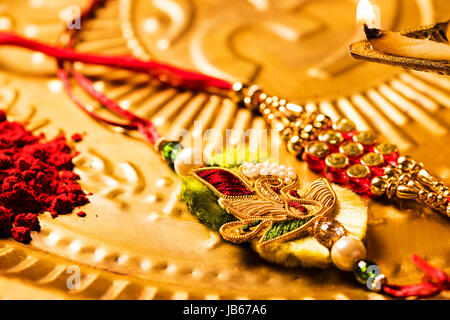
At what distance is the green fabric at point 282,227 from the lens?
623 mm

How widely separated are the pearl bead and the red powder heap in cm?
33

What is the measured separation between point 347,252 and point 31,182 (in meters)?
0.40

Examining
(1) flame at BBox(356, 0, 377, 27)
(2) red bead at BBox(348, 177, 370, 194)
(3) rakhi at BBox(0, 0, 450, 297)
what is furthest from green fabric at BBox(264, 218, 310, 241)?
(1) flame at BBox(356, 0, 377, 27)

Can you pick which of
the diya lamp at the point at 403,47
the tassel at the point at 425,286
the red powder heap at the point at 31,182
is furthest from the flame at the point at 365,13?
the red powder heap at the point at 31,182

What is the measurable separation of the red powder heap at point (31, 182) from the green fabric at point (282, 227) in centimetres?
25

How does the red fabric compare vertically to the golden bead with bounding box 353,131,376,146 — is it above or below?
below

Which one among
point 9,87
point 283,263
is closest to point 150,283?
point 283,263

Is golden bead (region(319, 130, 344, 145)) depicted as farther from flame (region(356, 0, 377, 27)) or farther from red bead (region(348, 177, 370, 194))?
flame (region(356, 0, 377, 27))

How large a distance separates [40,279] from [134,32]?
53cm

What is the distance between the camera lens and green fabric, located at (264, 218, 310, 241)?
623mm

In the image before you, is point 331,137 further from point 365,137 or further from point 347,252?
point 347,252

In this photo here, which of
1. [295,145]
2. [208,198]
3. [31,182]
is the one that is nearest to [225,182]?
[208,198]

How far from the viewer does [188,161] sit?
28.2 inches

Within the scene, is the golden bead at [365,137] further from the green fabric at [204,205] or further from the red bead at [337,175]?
the green fabric at [204,205]
